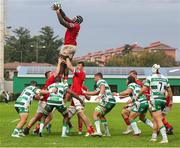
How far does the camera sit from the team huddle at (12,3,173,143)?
16.4 m

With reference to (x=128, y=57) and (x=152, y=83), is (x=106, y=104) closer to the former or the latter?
(x=152, y=83)

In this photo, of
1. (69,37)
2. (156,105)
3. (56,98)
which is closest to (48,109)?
(56,98)

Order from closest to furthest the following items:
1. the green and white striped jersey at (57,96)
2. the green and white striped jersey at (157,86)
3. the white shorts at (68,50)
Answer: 1. the green and white striped jersey at (157,86)
2. the green and white striped jersey at (57,96)
3. the white shorts at (68,50)

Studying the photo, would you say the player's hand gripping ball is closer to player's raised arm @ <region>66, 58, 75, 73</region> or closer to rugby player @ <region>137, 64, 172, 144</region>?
player's raised arm @ <region>66, 58, 75, 73</region>

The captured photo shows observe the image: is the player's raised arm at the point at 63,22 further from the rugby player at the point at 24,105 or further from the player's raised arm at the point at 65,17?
the rugby player at the point at 24,105

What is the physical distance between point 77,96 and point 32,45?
141 meters

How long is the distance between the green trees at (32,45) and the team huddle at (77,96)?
137232mm

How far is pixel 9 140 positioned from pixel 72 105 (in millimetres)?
3334

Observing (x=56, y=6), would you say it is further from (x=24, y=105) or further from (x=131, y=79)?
(x=131, y=79)

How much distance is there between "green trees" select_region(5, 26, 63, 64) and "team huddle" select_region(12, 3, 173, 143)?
450ft

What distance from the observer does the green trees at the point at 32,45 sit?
6235 inches

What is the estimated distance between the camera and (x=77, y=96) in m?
18.0

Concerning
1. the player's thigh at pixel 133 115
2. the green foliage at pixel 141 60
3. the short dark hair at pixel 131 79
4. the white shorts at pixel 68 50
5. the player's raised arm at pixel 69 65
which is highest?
the green foliage at pixel 141 60

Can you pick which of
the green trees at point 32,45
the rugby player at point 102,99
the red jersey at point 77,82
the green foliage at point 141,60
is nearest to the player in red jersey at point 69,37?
the red jersey at point 77,82
